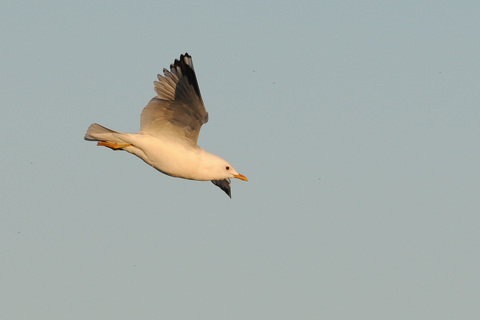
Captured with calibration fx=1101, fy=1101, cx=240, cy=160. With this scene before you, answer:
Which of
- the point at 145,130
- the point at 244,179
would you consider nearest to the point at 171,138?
the point at 145,130

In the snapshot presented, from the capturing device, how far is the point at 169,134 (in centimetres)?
Result: 2436

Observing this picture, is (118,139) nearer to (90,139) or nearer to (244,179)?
(90,139)

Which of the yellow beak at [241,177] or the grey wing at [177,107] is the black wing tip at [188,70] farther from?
the yellow beak at [241,177]

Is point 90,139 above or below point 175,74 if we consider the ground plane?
below

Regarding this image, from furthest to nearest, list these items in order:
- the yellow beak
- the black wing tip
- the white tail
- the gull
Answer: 1. the yellow beak
2. the white tail
3. the gull
4. the black wing tip

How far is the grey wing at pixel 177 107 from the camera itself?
23234 mm

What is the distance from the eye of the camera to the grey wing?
23.2m

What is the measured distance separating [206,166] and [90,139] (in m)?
2.67

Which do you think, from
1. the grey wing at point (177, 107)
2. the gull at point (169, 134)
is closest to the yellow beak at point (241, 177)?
the gull at point (169, 134)

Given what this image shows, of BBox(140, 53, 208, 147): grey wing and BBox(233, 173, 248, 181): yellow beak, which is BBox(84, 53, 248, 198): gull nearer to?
BBox(140, 53, 208, 147): grey wing

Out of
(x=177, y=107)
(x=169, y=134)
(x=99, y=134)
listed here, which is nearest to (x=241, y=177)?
(x=169, y=134)

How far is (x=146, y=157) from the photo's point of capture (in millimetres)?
24328

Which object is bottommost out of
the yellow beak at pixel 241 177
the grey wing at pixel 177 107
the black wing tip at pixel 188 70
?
the yellow beak at pixel 241 177

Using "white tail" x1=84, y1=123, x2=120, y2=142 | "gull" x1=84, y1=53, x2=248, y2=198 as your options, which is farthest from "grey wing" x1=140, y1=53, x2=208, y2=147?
"white tail" x1=84, y1=123, x2=120, y2=142
